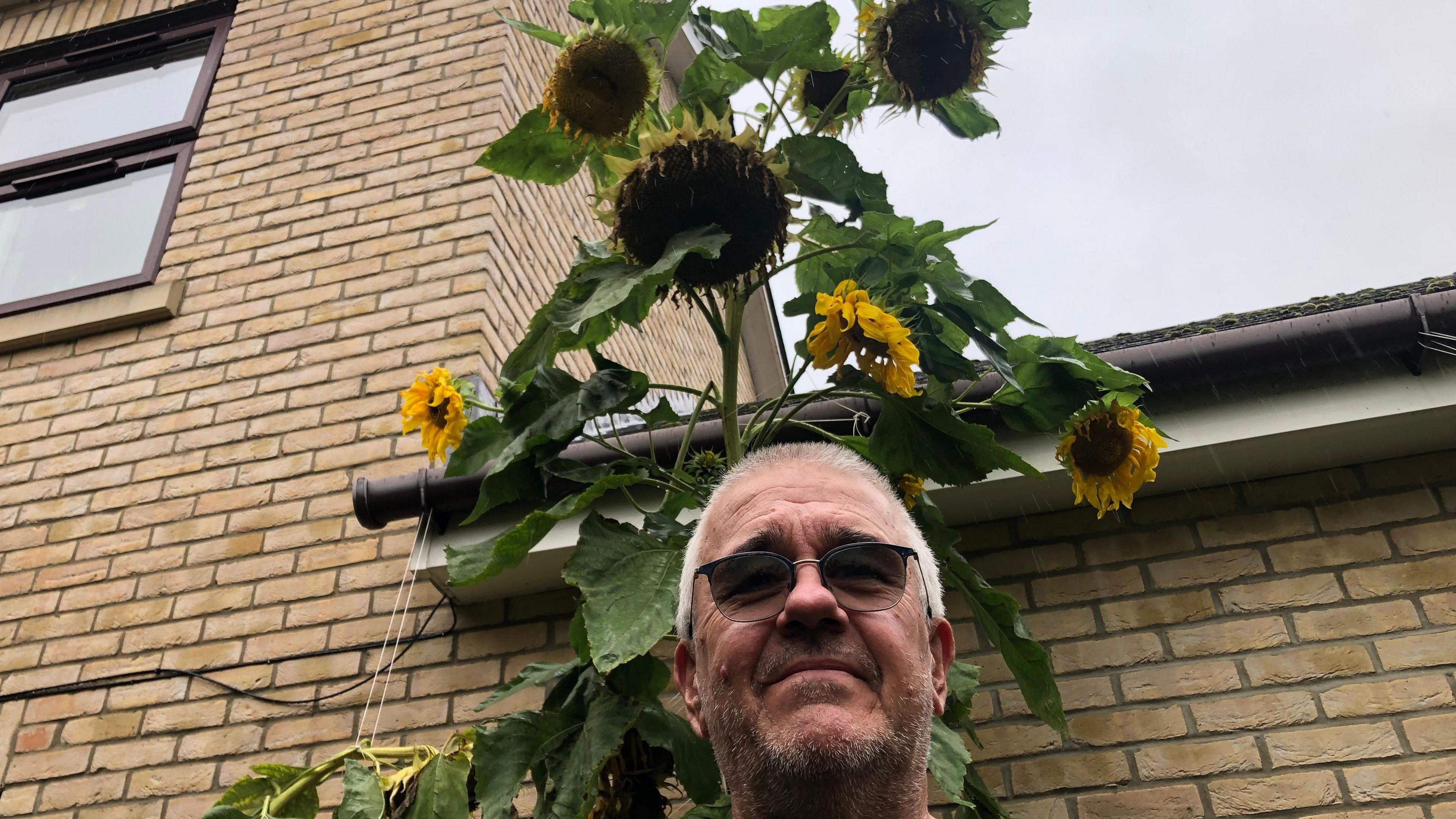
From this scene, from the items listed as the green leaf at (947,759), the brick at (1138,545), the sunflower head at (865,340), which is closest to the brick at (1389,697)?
the brick at (1138,545)

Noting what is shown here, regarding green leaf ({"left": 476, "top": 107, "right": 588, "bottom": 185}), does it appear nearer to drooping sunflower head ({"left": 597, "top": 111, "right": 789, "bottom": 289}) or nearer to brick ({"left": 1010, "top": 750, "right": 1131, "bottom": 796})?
drooping sunflower head ({"left": 597, "top": 111, "right": 789, "bottom": 289})

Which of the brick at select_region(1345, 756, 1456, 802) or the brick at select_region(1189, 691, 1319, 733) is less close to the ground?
the brick at select_region(1189, 691, 1319, 733)

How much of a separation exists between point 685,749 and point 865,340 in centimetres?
83

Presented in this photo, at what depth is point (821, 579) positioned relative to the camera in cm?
150

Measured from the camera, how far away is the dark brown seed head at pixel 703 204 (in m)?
1.60

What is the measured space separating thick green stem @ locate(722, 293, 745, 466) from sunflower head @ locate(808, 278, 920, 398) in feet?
0.56

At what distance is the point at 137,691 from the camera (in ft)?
10.0

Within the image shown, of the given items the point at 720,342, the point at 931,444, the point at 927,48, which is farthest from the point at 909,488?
the point at 927,48

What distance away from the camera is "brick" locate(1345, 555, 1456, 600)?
250cm

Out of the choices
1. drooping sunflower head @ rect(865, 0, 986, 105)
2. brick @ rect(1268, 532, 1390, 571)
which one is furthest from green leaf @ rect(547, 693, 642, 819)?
brick @ rect(1268, 532, 1390, 571)

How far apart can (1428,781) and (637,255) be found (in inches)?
86.6

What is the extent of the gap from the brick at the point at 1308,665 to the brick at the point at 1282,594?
124mm

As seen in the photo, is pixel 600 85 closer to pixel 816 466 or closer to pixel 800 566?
pixel 816 466

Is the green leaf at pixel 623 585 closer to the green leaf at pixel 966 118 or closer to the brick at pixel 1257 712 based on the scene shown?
the green leaf at pixel 966 118
